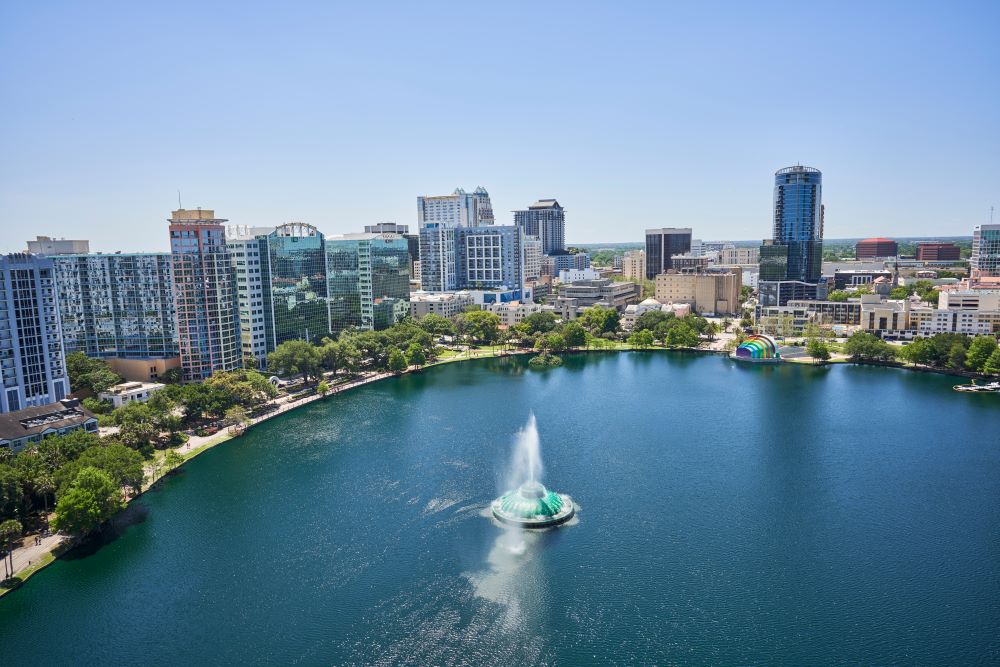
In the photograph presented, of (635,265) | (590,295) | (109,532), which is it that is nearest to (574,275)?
(635,265)

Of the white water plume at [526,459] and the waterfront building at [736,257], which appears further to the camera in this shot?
the waterfront building at [736,257]

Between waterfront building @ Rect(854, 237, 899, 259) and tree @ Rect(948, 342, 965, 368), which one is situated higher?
waterfront building @ Rect(854, 237, 899, 259)

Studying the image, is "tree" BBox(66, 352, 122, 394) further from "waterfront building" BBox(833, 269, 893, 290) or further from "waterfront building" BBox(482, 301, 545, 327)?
"waterfront building" BBox(833, 269, 893, 290)

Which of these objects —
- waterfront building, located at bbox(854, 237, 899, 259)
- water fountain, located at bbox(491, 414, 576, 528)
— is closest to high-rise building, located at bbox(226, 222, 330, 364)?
water fountain, located at bbox(491, 414, 576, 528)

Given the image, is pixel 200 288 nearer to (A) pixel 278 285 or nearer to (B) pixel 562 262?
(A) pixel 278 285

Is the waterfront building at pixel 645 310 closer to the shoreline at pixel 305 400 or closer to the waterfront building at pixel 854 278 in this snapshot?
the shoreline at pixel 305 400

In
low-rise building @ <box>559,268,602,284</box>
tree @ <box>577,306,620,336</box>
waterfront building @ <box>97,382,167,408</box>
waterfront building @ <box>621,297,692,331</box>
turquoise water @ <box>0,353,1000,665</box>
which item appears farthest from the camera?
low-rise building @ <box>559,268,602,284</box>

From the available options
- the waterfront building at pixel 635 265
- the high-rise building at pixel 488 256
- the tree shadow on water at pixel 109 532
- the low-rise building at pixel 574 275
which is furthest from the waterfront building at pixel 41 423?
the waterfront building at pixel 635 265
